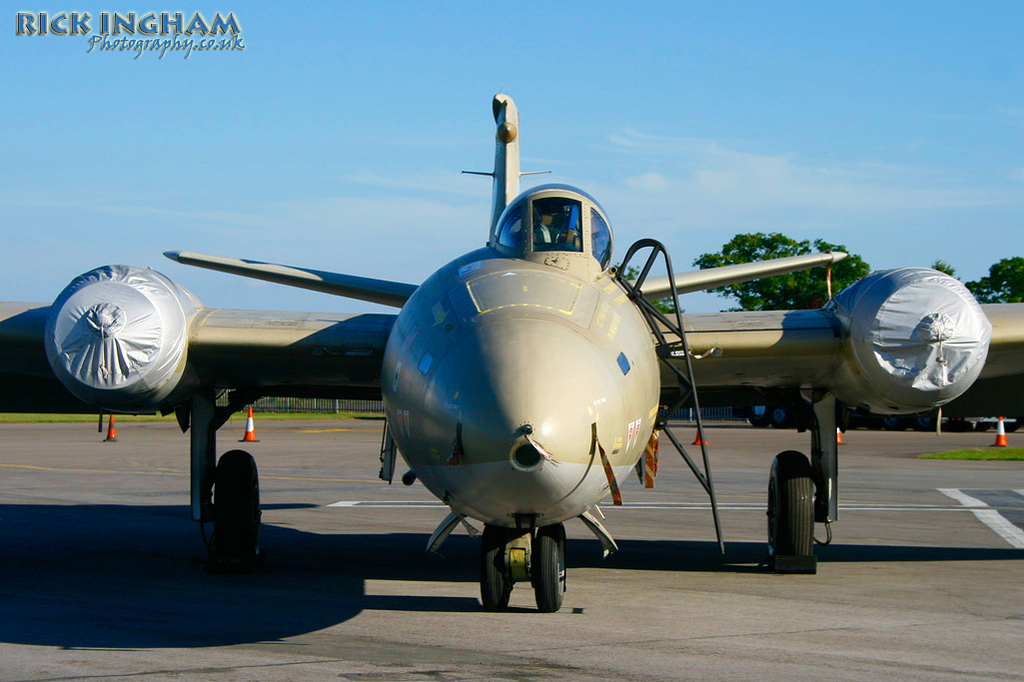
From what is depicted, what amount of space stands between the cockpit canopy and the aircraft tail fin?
4.79m

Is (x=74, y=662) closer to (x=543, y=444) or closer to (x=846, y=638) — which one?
(x=543, y=444)

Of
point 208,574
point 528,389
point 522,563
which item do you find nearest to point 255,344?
point 208,574

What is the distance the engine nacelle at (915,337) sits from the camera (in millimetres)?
8234

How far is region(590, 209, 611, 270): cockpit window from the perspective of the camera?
7.89 m

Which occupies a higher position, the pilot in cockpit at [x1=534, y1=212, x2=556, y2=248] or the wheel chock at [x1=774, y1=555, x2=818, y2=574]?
the pilot in cockpit at [x1=534, y1=212, x2=556, y2=248]

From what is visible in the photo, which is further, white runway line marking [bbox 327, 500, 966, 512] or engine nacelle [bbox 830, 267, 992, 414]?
white runway line marking [bbox 327, 500, 966, 512]

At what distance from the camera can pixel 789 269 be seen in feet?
33.8

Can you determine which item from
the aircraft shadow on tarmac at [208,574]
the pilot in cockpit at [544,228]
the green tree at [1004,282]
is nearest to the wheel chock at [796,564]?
the aircraft shadow on tarmac at [208,574]

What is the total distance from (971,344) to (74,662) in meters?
6.53

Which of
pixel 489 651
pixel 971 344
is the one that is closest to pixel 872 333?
pixel 971 344

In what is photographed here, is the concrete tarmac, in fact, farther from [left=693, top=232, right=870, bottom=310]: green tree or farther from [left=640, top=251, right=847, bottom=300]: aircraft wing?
[left=693, top=232, right=870, bottom=310]: green tree

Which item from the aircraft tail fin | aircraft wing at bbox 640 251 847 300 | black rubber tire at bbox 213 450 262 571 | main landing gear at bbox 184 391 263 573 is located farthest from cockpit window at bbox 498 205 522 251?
the aircraft tail fin

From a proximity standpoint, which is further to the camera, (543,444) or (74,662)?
(74,662)

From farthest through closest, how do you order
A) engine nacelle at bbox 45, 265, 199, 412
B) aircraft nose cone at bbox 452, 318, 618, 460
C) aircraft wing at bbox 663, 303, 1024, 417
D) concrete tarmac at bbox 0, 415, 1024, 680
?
aircraft wing at bbox 663, 303, 1024, 417
engine nacelle at bbox 45, 265, 199, 412
concrete tarmac at bbox 0, 415, 1024, 680
aircraft nose cone at bbox 452, 318, 618, 460
